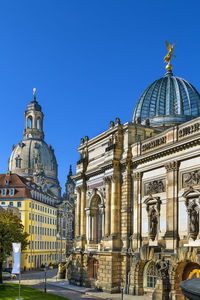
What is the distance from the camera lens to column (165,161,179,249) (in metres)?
41.1

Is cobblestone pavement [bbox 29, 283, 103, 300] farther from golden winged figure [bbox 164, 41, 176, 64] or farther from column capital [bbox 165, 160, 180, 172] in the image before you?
golden winged figure [bbox 164, 41, 176, 64]

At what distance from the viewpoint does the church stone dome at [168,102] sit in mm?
62322

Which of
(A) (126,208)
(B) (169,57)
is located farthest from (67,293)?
(B) (169,57)

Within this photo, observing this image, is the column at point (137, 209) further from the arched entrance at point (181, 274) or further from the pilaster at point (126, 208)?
the arched entrance at point (181, 274)

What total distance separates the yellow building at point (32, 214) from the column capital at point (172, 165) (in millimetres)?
61293

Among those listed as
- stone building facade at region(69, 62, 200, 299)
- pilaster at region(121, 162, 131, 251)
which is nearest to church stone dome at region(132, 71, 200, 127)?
stone building facade at region(69, 62, 200, 299)

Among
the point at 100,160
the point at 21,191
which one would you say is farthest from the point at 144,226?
the point at 21,191

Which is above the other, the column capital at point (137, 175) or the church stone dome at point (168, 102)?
the church stone dome at point (168, 102)

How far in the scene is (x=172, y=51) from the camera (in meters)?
60.0

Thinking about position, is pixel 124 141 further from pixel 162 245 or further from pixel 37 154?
pixel 37 154

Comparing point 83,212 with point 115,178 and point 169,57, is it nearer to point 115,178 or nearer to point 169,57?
point 115,178

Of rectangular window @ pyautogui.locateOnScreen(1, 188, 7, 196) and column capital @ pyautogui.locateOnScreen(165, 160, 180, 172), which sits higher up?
column capital @ pyautogui.locateOnScreen(165, 160, 180, 172)

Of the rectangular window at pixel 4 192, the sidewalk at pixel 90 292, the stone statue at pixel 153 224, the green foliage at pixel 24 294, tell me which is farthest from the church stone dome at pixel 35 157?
the stone statue at pixel 153 224

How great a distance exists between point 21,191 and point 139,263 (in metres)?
59.0
